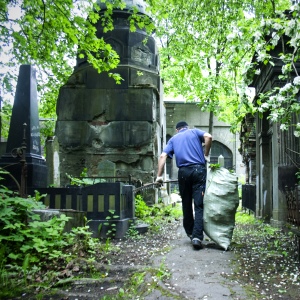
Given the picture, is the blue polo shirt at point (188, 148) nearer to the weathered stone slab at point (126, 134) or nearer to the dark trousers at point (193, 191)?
the dark trousers at point (193, 191)

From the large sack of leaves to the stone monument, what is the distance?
5915 mm

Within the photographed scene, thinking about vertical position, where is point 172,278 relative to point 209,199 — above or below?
below

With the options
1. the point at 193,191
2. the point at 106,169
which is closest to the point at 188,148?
the point at 193,191

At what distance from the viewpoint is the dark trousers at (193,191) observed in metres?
5.46

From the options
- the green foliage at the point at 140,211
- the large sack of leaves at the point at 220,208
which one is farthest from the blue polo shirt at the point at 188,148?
the green foliage at the point at 140,211

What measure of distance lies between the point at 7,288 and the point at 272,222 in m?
6.38

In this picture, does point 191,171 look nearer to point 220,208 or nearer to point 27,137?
point 220,208

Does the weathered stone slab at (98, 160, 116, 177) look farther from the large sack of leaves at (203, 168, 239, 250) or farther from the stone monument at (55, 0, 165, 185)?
the large sack of leaves at (203, 168, 239, 250)

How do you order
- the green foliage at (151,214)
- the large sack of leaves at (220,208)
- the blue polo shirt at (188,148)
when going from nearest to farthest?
the large sack of leaves at (220,208), the blue polo shirt at (188,148), the green foliage at (151,214)

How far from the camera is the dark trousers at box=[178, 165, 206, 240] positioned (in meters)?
5.46

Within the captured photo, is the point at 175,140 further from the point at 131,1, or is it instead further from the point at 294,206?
the point at 131,1

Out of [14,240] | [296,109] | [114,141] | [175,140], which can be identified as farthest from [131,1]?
[14,240]

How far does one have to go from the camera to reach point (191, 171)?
18.3 feet

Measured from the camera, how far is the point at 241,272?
162 inches
